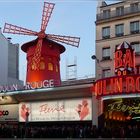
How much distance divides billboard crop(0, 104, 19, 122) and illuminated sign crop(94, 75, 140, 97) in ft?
41.0

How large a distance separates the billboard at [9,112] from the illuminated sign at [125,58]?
45.5 feet

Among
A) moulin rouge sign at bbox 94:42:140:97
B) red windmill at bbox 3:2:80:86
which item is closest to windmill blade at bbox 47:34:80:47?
red windmill at bbox 3:2:80:86

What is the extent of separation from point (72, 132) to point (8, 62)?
23.8 m

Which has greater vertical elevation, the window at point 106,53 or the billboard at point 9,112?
the window at point 106,53

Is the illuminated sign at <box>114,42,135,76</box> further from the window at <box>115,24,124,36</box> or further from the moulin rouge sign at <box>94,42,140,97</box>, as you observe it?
the window at <box>115,24,124,36</box>

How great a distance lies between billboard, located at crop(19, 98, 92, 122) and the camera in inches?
1529

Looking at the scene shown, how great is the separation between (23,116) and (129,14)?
14039 millimetres

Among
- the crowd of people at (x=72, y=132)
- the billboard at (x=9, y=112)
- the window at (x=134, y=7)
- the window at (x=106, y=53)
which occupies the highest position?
the window at (x=134, y=7)

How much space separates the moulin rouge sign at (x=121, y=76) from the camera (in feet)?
109

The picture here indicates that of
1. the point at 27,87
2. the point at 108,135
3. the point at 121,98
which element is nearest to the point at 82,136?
the point at 108,135

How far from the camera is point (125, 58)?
3428 centimetres

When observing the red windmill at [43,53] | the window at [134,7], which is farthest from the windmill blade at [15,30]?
the window at [134,7]

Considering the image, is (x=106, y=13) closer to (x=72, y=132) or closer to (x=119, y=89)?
(x=119, y=89)

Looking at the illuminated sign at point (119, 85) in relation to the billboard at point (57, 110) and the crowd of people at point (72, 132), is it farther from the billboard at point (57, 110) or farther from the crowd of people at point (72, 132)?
the billboard at point (57, 110)
